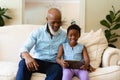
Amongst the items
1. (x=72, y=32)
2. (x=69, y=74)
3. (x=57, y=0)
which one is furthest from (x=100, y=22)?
(x=57, y=0)

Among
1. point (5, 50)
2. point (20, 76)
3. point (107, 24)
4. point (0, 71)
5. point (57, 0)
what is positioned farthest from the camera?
point (57, 0)

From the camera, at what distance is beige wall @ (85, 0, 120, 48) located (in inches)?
155

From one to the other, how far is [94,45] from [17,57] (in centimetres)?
99

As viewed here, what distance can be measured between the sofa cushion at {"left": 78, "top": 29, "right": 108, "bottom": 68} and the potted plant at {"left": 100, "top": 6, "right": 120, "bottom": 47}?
45.4 inches

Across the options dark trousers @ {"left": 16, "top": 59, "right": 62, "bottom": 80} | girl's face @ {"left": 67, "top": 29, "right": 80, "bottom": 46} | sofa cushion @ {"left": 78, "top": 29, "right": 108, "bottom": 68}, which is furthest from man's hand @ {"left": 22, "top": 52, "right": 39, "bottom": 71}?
sofa cushion @ {"left": 78, "top": 29, "right": 108, "bottom": 68}

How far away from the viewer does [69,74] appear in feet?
7.18

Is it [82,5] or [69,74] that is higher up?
[82,5]

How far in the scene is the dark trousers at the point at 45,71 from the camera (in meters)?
2.15

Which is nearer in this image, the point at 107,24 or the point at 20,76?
the point at 20,76

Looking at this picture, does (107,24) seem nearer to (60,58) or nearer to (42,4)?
(60,58)

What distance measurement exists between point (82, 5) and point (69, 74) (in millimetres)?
1970

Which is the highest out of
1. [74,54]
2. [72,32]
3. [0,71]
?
[72,32]

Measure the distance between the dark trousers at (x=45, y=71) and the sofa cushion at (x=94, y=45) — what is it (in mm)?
429

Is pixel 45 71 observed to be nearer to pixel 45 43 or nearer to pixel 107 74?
pixel 45 43
